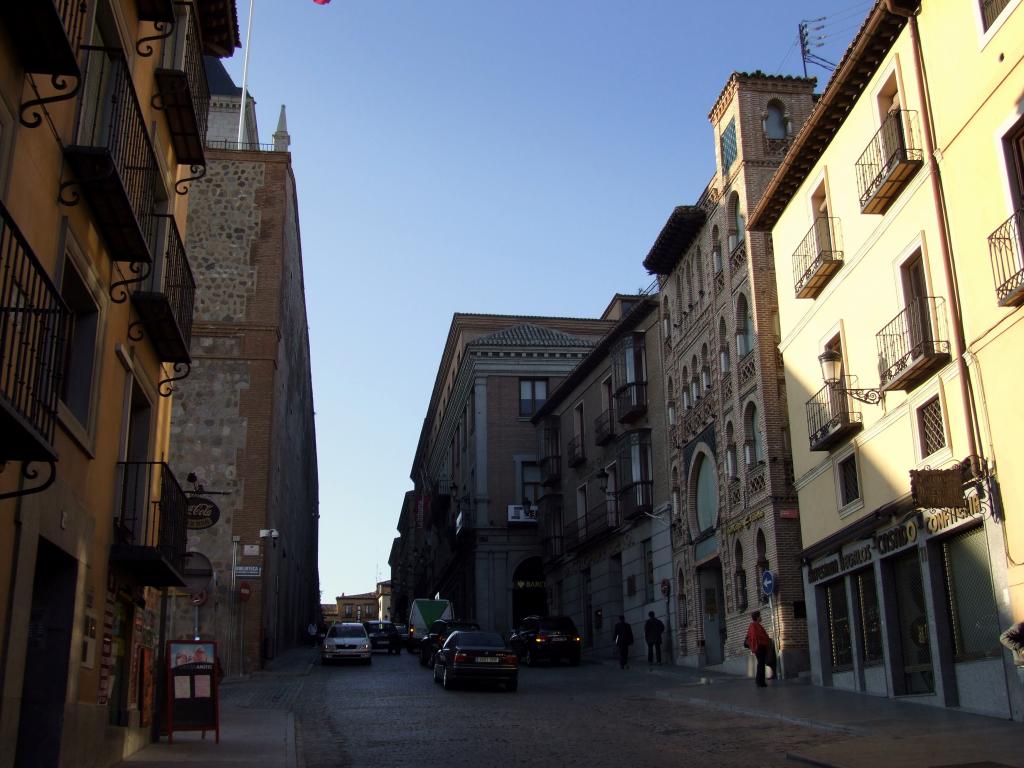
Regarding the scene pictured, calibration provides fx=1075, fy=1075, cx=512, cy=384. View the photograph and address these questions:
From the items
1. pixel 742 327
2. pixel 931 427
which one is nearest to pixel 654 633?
pixel 742 327

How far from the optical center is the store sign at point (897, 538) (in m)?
18.4

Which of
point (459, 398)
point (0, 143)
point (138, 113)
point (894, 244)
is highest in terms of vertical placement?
point (459, 398)

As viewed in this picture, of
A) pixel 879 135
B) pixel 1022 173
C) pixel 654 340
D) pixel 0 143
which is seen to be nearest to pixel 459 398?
pixel 654 340

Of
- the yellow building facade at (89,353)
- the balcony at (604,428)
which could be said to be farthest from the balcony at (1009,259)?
the balcony at (604,428)

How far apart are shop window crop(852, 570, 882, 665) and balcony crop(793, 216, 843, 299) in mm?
6038

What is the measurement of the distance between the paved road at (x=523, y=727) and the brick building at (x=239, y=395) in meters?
4.85

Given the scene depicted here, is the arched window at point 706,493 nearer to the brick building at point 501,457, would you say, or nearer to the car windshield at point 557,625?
the car windshield at point 557,625

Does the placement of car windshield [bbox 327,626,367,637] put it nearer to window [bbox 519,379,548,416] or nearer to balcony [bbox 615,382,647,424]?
balcony [bbox 615,382,647,424]

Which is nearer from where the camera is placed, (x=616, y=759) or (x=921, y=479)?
(x=616, y=759)

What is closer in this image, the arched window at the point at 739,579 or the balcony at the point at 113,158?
the balcony at the point at 113,158

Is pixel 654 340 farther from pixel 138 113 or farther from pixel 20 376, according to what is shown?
Result: pixel 20 376

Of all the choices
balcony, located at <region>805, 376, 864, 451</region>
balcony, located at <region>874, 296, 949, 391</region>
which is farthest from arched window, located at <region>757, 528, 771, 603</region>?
balcony, located at <region>874, 296, 949, 391</region>

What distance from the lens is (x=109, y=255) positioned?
1198cm

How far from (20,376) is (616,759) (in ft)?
29.7
